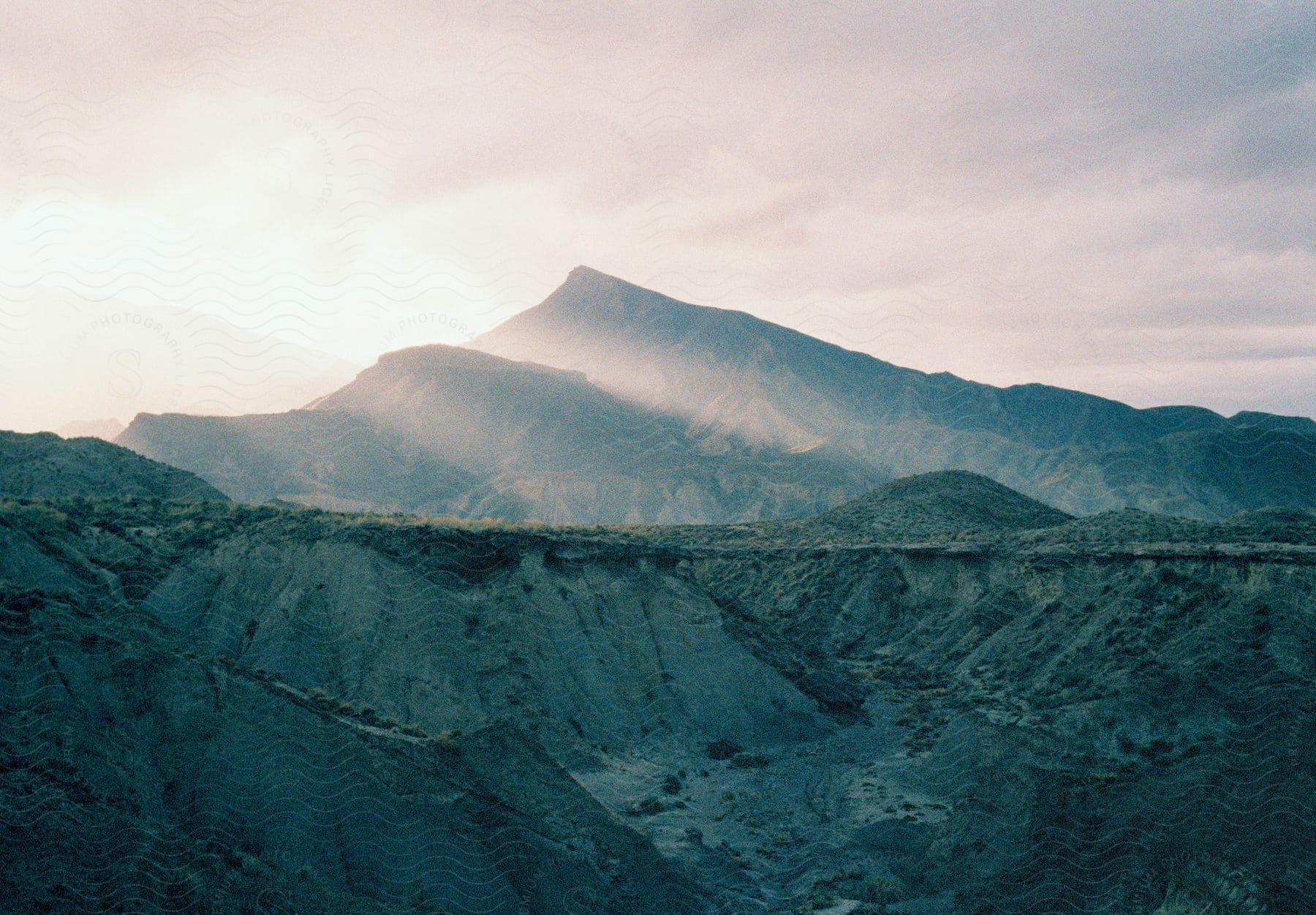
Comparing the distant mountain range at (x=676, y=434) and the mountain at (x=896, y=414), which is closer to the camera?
the distant mountain range at (x=676, y=434)

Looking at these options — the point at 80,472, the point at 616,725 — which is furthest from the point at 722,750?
the point at 80,472

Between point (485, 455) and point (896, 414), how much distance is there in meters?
93.2

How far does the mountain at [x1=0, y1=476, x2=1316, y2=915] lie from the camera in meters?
13.6

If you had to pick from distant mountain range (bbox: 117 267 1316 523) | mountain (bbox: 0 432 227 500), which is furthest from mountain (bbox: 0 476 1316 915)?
distant mountain range (bbox: 117 267 1316 523)

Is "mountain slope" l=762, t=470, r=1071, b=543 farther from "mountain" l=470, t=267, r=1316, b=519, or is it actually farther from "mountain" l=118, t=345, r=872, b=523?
"mountain" l=470, t=267, r=1316, b=519

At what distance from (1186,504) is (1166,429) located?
62.2 metres

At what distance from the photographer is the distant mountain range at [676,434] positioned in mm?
111250

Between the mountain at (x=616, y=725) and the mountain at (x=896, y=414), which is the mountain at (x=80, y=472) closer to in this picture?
the mountain at (x=616, y=725)

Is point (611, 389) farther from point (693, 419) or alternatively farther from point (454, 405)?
point (454, 405)

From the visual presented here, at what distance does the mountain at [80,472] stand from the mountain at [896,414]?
9337 centimetres

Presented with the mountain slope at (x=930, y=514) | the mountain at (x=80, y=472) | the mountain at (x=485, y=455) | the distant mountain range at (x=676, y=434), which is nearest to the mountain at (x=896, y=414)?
the distant mountain range at (x=676, y=434)

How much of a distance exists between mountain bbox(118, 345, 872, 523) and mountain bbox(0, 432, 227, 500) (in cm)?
4999

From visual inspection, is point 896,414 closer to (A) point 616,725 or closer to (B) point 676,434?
(B) point 676,434

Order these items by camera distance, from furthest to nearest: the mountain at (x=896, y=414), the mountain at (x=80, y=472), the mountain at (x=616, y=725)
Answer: the mountain at (x=896, y=414), the mountain at (x=80, y=472), the mountain at (x=616, y=725)
